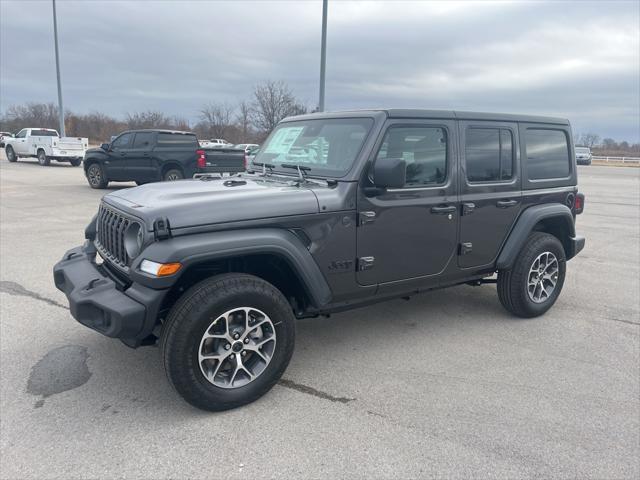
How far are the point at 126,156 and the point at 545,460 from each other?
1386 centimetres

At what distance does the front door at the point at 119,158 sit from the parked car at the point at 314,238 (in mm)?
10743

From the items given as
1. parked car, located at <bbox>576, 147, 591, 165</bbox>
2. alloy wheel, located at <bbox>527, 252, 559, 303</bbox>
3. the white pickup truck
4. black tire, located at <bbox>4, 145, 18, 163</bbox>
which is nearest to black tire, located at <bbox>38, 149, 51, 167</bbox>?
the white pickup truck

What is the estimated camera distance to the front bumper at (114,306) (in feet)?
9.21

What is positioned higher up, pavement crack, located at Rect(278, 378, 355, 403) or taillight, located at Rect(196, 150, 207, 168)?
taillight, located at Rect(196, 150, 207, 168)

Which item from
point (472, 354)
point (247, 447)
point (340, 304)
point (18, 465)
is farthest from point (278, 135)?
point (18, 465)

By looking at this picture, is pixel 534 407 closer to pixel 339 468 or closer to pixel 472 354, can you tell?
pixel 472 354

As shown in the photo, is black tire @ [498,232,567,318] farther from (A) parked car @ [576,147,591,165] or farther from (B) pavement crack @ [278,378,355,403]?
(A) parked car @ [576,147,591,165]

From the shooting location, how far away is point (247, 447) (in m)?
2.77

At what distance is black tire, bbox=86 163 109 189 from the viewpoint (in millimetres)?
14617

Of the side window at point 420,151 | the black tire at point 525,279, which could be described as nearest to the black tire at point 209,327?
the side window at point 420,151

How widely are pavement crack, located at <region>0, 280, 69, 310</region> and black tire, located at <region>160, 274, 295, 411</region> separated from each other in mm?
2455

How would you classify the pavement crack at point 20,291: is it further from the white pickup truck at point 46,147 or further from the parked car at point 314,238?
the white pickup truck at point 46,147

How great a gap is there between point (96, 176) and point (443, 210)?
530 inches

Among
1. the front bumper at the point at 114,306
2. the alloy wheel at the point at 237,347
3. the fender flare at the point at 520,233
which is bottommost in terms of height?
the alloy wheel at the point at 237,347
